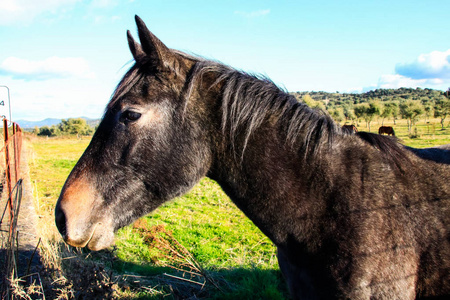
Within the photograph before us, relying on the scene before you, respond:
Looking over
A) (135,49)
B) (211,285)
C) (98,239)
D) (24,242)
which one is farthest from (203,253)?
(135,49)

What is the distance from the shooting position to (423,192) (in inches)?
88.0

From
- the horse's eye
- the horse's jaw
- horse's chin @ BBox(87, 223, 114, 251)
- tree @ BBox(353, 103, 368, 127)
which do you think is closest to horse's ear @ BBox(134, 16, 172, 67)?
the horse's eye

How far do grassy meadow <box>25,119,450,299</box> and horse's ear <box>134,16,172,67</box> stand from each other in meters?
1.26

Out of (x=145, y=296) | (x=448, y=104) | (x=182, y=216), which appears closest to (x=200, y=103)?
(x=145, y=296)

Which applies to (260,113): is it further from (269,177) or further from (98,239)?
(98,239)

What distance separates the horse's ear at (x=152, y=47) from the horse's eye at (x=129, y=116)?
43 centimetres

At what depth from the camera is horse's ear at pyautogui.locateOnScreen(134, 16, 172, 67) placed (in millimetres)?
2242

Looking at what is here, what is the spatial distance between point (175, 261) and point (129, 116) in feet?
13.3

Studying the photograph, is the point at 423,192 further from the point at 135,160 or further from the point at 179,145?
the point at 135,160

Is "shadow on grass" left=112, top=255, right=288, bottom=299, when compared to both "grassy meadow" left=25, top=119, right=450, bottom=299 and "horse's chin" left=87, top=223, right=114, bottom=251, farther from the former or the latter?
"horse's chin" left=87, top=223, right=114, bottom=251

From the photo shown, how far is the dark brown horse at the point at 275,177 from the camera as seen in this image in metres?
2.10

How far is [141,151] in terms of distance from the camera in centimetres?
230

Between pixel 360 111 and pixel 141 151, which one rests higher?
pixel 141 151

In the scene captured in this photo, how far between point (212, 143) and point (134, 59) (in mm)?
1061
